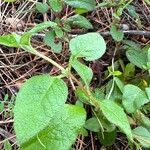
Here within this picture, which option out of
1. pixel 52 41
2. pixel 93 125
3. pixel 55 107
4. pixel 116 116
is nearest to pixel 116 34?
pixel 52 41

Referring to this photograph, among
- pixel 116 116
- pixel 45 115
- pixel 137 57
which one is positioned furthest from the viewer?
pixel 137 57

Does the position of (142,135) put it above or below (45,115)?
below

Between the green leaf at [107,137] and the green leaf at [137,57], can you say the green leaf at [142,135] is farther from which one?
the green leaf at [137,57]

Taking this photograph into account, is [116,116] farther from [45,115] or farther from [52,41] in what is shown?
[52,41]

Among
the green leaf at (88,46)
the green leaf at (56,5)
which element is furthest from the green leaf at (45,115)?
the green leaf at (56,5)

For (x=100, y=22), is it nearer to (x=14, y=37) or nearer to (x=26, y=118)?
(x=14, y=37)

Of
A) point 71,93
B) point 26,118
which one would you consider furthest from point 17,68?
point 26,118
